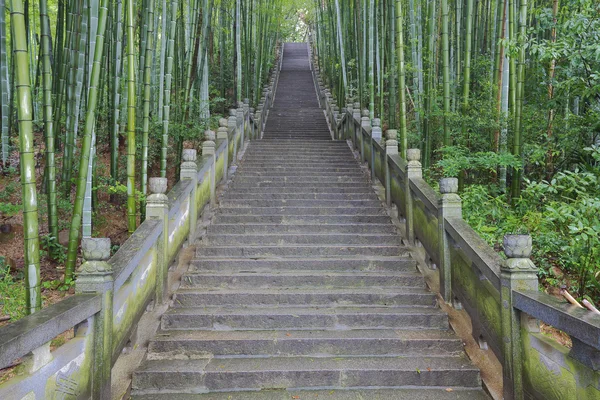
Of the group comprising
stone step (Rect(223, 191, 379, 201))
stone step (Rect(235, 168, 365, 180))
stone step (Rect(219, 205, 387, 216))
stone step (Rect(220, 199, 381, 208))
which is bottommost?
stone step (Rect(219, 205, 387, 216))

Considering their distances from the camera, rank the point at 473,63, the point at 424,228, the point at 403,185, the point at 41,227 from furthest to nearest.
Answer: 1. the point at 473,63
2. the point at 41,227
3. the point at 403,185
4. the point at 424,228

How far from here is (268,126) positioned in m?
12.8

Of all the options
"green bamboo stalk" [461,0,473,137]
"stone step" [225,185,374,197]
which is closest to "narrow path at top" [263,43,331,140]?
"stone step" [225,185,374,197]

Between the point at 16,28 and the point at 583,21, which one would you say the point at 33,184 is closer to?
the point at 16,28

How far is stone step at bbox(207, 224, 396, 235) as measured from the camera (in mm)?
4891

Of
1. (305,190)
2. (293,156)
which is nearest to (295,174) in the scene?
(305,190)

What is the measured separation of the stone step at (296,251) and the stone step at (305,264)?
0.22 meters

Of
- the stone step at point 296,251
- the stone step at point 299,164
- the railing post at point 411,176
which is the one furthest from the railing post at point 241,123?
the railing post at point 411,176

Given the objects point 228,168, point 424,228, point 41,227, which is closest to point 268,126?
point 228,168

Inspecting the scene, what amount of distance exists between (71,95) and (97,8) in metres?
0.98

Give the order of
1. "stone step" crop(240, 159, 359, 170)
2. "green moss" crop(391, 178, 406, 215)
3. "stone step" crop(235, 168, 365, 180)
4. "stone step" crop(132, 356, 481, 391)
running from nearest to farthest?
"stone step" crop(132, 356, 481, 391)
"green moss" crop(391, 178, 406, 215)
"stone step" crop(235, 168, 365, 180)
"stone step" crop(240, 159, 359, 170)

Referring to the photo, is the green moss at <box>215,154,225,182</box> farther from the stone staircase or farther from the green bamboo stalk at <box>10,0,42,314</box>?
the green bamboo stalk at <box>10,0,42,314</box>

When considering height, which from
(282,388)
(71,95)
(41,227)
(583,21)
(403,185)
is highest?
(583,21)

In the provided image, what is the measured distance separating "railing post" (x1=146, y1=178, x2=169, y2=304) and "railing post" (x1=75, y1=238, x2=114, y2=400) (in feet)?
3.46
